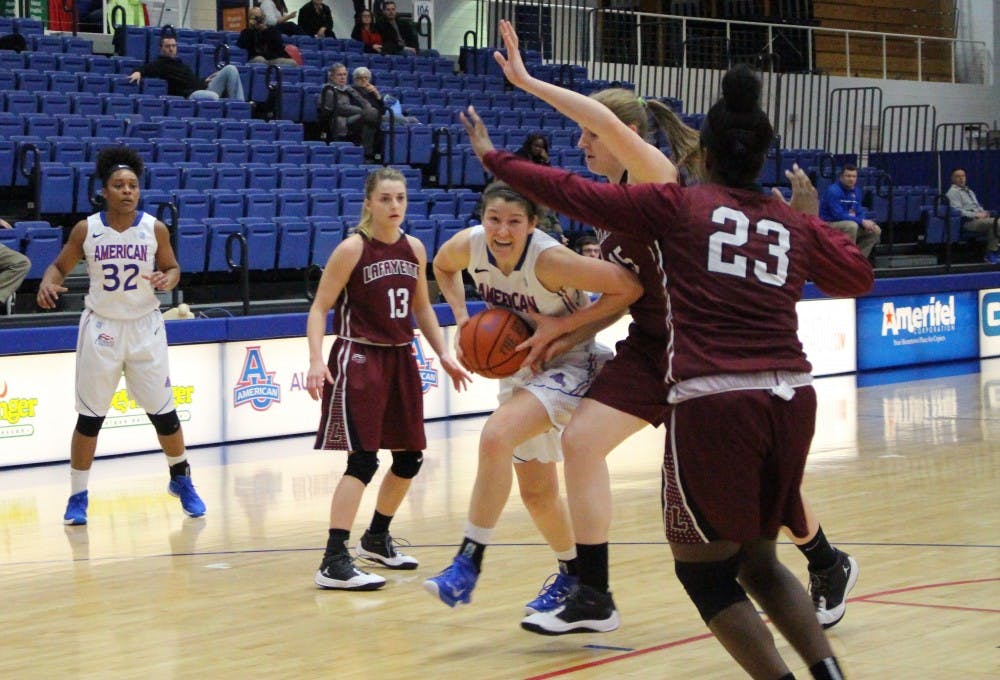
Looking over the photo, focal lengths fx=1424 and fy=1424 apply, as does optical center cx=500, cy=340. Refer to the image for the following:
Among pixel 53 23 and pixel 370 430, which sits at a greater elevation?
A: pixel 53 23

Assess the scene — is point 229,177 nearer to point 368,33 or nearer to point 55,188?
point 55,188

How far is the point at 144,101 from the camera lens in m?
13.2

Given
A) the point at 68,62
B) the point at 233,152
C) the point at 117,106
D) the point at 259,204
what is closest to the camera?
the point at 259,204

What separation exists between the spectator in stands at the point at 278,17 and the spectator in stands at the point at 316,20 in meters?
0.11

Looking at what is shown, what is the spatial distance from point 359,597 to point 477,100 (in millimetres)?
11918

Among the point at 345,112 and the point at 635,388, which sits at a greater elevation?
the point at 345,112

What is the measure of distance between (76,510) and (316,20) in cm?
1117

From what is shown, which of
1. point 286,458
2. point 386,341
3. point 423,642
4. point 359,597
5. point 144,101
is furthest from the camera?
point 144,101

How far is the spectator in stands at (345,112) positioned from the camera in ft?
47.6

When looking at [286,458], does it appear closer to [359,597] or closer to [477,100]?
[359,597]

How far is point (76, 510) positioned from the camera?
711 cm

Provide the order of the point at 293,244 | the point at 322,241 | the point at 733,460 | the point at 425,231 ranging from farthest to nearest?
the point at 425,231 < the point at 322,241 < the point at 293,244 < the point at 733,460

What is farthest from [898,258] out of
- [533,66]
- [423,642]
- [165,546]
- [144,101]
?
[423,642]

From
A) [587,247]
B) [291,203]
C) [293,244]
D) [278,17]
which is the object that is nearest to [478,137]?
[587,247]
